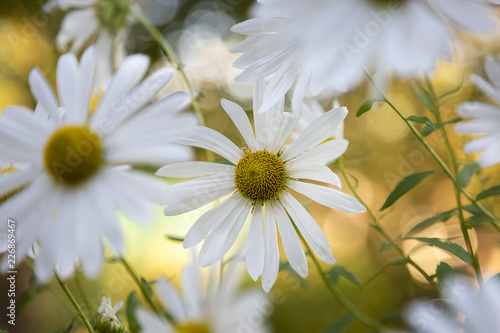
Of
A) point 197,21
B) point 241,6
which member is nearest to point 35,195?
point 197,21

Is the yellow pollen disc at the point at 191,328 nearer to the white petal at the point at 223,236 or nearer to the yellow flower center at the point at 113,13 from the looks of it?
the white petal at the point at 223,236

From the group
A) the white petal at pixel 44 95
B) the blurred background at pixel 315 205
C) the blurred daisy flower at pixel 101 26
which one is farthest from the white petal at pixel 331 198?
the blurred background at pixel 315 205

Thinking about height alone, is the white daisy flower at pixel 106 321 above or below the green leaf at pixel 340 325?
above

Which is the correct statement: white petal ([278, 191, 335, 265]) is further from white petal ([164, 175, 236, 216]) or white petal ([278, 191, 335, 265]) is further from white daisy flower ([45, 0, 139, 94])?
white daisy flower ([45, 0, 139, 94])

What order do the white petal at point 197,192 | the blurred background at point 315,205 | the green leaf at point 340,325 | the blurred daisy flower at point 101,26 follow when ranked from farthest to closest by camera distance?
the blurred background at point 315,205
the blurred daisy flower at point 101,26
the green leaf at point 340,325
the white petal at point 197,192

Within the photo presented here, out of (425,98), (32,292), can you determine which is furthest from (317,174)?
(32,292)

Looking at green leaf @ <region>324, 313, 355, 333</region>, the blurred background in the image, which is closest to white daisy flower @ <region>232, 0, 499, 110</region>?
green leaf @ <region>324, 313, 355, 333</region>

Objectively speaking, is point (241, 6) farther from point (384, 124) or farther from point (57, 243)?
point (57, 243)
